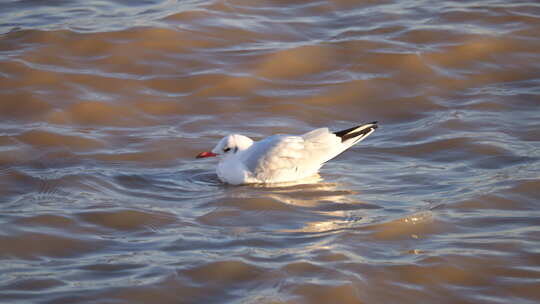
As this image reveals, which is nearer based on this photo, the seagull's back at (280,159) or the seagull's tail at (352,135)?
the seagull's back at (280,159)

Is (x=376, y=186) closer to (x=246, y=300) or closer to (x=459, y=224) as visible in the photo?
(x=459, y=224)

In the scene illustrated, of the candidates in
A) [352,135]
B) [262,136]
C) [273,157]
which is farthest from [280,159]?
[262,136]

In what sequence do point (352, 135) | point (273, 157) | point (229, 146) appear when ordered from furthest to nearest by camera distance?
point (352, 135) → point (229, 146) → point (273, 157)

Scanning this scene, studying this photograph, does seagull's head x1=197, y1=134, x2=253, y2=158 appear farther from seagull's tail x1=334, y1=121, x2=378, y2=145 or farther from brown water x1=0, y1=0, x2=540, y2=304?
seagull's tail x1=334, y1=121, x2=378, y2=145

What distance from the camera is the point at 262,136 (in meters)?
8.68

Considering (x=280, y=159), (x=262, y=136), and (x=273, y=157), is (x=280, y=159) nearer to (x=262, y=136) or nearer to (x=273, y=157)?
(x=273, y=157)

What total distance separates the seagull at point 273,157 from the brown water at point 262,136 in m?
0.15

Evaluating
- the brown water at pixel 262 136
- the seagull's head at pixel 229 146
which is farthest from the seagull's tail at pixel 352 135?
the seagull's head at pixel 229 146

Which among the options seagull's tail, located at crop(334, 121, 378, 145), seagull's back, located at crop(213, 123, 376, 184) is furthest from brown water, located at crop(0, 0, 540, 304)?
seagull's tail, located at crop(334, 121, 378, 145)

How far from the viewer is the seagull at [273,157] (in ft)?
24.4

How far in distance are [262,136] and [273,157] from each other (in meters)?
1.28

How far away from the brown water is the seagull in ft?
0.48

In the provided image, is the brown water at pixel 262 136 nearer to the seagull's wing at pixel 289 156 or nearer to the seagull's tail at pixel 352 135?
the seagull's wing at pixel 289 156

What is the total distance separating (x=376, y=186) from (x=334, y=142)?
662 millimetres
